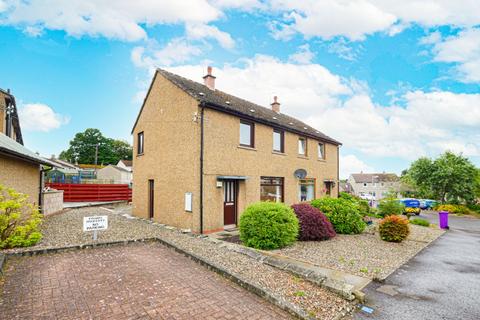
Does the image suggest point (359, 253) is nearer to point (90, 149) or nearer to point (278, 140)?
point (278, 140)

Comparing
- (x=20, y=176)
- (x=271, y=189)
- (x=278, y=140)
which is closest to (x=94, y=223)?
(x=20, y=176)

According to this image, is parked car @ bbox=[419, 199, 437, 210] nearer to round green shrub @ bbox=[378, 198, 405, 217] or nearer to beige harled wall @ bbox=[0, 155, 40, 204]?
round green shrub @ bbox=[378, 198, 405, 217]

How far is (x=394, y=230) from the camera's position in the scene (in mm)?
9992

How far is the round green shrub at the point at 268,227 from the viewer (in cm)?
828

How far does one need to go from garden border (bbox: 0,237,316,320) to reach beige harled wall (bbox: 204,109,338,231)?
3.33 metres

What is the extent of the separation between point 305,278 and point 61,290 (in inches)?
188

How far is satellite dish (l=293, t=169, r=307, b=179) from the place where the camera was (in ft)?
51.3

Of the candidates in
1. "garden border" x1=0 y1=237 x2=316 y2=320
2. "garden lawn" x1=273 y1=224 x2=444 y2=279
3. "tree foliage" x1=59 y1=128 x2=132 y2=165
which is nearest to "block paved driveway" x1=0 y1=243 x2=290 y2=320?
"garden border" x1=0 y1=237 x2=316 y2=320

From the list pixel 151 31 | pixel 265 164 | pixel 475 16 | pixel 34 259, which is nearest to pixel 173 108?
pixel 151 31

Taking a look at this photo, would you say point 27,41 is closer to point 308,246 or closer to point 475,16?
point 308,246

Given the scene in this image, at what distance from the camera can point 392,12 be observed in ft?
33.8

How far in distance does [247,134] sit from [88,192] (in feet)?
61.4

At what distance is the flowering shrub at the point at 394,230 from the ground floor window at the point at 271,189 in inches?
220

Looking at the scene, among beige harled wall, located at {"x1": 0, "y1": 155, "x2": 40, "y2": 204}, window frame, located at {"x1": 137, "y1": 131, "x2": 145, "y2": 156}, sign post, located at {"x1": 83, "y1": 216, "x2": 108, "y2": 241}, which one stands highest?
window frame, located at {"x1": 137, "y1": 131, "x2": 145, "y2": 156}
